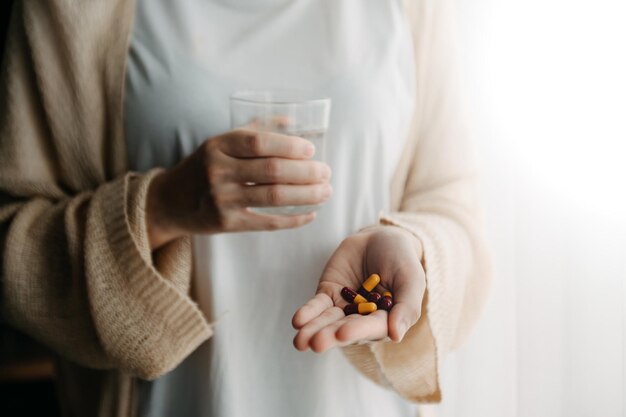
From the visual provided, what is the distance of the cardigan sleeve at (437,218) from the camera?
1.63 feet

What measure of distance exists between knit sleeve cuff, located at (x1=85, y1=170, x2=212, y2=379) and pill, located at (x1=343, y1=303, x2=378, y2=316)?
0.43ft

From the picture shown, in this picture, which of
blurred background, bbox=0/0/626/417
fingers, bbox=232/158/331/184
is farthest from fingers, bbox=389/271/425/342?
blurred background, bbox=0/0/626/417

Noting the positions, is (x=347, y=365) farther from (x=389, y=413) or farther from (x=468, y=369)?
(x=468, y=369)

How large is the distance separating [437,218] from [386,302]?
144 mm

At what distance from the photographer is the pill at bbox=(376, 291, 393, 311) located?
41cm

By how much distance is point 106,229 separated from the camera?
47 cm

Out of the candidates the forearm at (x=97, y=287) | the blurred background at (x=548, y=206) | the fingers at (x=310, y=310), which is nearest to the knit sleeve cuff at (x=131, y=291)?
the forearm at (x=97, y=287)

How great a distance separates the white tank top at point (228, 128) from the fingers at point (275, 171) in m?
0.11

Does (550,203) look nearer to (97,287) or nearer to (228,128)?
(228,128)

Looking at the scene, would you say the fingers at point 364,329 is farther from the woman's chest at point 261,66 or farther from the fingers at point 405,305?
the woman's chest at point 261,66

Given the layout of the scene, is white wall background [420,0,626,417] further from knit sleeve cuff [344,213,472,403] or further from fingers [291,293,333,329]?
fingers [291,293,333,329]

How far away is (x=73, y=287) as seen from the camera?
0.48m

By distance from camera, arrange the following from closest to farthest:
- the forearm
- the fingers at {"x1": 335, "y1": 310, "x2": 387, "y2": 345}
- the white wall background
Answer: the fingers at {"x1": 335, "y1": 310, "x2": 387, "y2": 345} < the forearm < the white wall background

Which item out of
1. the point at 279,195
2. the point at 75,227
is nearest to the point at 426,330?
the point at 279,195
